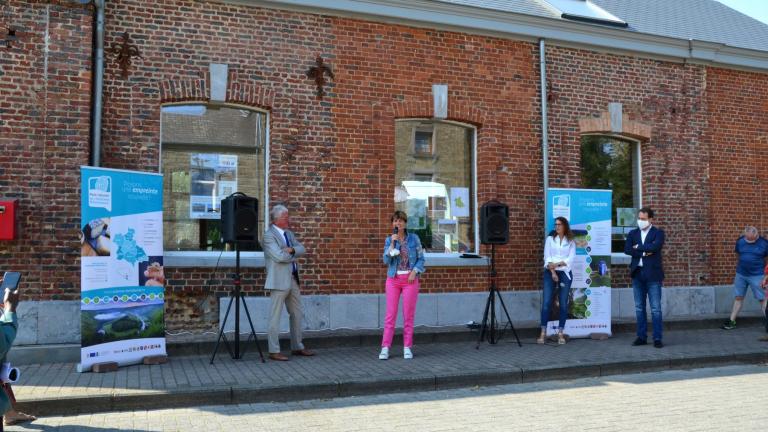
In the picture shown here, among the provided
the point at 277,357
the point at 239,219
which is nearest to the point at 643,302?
the point at 277,357

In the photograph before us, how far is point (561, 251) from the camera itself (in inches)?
402

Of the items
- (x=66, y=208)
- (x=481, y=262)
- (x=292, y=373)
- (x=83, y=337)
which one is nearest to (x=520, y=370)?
(x=292, y=373)

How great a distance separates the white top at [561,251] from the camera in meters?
10.2

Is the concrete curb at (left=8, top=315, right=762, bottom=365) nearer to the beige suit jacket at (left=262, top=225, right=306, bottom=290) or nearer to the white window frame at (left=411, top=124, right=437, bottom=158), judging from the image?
the beige suit jacket at (left=262, top=225, right=306, bottom=290)

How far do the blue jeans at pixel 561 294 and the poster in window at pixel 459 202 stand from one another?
205cm

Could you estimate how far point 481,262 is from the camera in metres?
11.5

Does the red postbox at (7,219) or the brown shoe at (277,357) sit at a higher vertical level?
the red postbox at (7,219)

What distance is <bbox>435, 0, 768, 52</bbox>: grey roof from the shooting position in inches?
503

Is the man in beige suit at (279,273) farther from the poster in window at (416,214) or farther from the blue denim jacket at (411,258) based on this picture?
the poster in window at (416,214)

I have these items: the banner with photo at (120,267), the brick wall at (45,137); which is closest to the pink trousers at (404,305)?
the banner with photo at (120,267)

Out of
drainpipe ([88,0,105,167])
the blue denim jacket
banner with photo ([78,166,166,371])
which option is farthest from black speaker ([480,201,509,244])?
drainpipe ([88,0,105,167])

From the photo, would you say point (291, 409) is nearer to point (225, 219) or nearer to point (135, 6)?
point (225, 219)

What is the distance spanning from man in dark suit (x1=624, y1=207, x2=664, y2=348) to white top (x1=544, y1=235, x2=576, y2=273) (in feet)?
2.86

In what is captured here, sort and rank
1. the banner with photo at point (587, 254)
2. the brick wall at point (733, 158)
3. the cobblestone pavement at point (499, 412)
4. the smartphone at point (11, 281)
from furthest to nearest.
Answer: the brick wall at point (733, 158)
the banner with photo at point (587, 254)
the cobblestone pavement at point (499, 412)
the smartphone at point (11, 281)
